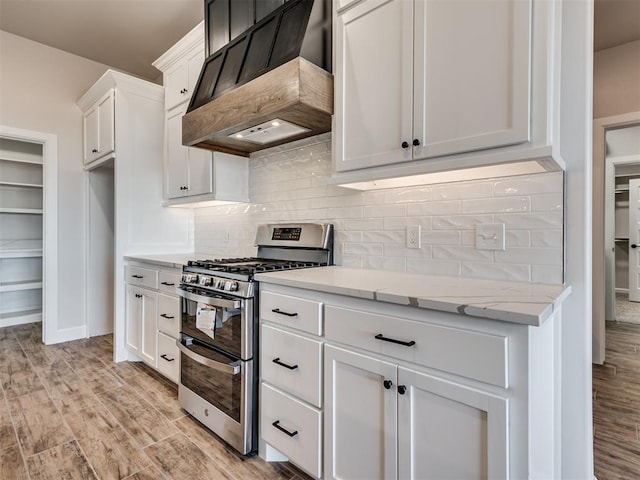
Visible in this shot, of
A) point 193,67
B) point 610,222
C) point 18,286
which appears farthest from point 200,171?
point 610,222

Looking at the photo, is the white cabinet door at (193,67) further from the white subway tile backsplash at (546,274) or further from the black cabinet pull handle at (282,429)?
the white subway tile backsplash at (546,274)

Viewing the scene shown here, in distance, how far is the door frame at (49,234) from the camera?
3.44 m

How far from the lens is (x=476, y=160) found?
128 centimetres

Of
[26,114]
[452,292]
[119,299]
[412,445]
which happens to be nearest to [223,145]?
[119,299]

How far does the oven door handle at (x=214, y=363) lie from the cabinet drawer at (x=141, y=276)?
73 centimetres

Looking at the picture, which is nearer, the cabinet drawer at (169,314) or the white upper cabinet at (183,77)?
the cabinet drawer at (169,314)

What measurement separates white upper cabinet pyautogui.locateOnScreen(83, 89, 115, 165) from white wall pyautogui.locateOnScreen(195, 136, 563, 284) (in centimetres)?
143

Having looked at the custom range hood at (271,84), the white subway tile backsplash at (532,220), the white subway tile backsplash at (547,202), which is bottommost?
the white subway tile backsplash at (532,220)

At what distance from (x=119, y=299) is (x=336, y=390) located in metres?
2.52

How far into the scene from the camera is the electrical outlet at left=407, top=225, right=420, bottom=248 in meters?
1.78

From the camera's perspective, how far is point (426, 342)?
43.4 inches

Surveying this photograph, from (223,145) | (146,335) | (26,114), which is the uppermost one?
(26,114)

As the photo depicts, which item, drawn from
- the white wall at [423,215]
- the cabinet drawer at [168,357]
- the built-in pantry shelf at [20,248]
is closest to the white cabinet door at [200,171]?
the white wall at [423,215]

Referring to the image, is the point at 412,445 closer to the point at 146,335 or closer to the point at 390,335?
the point at 390,335
